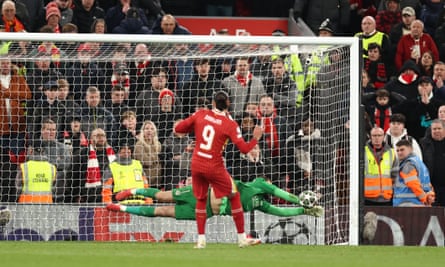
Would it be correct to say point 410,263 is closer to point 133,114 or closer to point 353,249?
point 353,249

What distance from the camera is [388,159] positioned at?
1812 cm

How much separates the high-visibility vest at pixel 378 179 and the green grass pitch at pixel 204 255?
2.33 metres

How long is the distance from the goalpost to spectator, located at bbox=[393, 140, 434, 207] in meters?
0.83

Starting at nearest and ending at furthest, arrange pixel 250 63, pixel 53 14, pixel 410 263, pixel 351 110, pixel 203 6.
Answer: pixel 410 263 < pixel 351 110 < pixel 250 63 < pixel 53 14 < pixel 203 6

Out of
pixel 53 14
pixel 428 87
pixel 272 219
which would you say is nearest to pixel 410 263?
pixel 272 219

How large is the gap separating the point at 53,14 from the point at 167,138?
3.08 metres

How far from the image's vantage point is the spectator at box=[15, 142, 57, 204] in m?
17.6

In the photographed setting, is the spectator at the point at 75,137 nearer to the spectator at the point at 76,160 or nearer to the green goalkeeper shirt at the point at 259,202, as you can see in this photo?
the spectator at the point at 76,160

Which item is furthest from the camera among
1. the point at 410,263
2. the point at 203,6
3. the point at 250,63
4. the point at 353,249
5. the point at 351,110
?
the point at 203,6

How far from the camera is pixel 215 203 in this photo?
1673 centimetres

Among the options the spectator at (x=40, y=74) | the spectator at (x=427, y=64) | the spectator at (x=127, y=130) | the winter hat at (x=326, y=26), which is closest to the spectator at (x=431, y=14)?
the spectator at (x=427, y=64)

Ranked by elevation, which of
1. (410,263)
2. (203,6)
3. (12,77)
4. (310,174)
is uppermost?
(203,6)

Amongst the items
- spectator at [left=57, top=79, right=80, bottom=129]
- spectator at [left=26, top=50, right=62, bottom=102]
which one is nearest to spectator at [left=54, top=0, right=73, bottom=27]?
spectator at [left=26, top=50, right=62, bottom=102]

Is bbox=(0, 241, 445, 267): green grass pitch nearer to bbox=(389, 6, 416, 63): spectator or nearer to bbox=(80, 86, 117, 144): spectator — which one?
bbox=(80, 86, 117, 144): spectator
